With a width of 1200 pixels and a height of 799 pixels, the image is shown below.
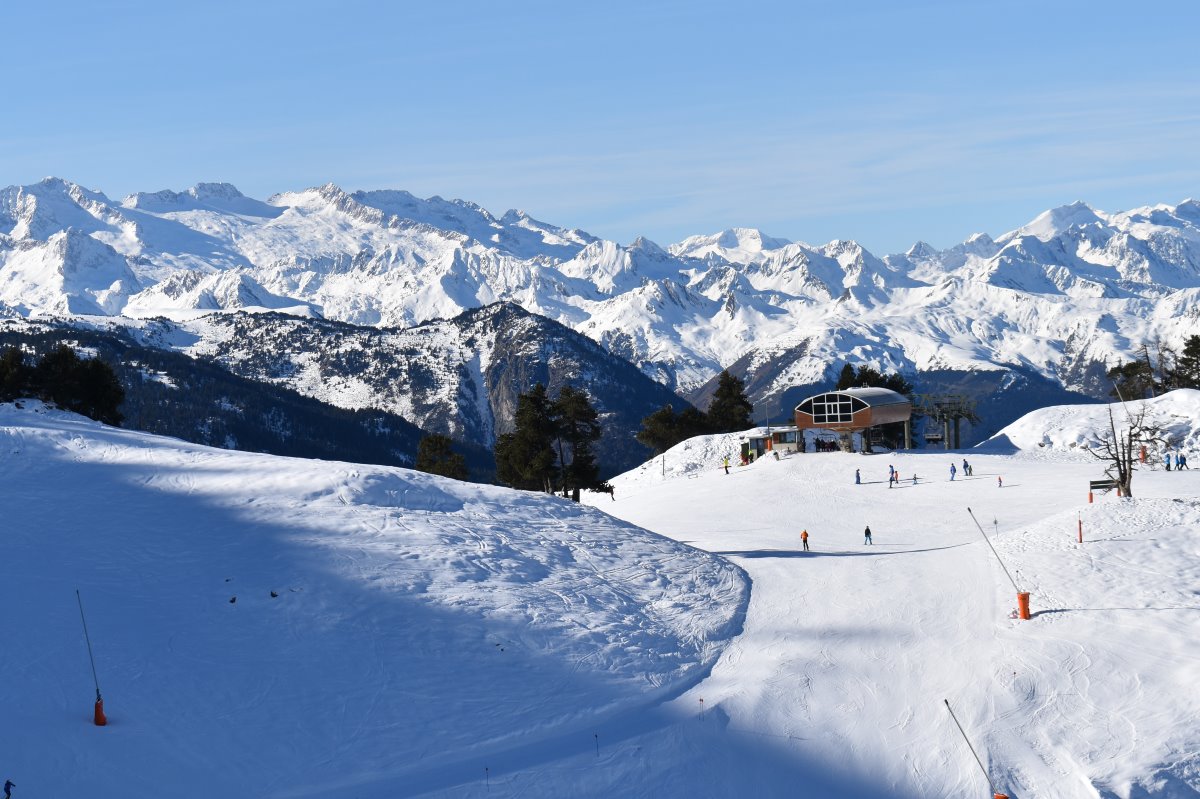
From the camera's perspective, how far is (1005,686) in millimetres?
35219

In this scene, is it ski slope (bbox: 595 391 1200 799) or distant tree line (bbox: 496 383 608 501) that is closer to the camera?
ski slope (bbox: 595 391 1200 799)

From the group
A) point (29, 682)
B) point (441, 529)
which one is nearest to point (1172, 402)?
point (441, 529)

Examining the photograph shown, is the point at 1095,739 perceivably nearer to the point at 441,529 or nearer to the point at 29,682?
the point at 441,529

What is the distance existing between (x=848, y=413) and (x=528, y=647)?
72.0 metres

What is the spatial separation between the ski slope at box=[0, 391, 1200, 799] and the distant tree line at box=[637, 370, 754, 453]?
7618cm

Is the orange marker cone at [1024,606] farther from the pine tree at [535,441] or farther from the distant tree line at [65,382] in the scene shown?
the distant tree line at [65,382]

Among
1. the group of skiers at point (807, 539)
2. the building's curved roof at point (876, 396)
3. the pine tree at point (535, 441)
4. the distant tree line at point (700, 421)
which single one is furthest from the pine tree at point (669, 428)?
the group of skiers at point (807, 539)

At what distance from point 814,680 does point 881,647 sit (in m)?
3.74

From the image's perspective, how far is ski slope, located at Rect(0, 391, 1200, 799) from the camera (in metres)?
30.6

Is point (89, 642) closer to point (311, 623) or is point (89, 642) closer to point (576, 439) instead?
point (311, 623)

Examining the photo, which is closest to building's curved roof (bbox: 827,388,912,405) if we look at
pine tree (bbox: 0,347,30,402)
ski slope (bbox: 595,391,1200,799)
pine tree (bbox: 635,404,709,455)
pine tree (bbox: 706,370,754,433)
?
pine tree (bbox: 706,370,754,433)

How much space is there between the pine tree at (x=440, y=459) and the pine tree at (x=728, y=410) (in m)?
44.8

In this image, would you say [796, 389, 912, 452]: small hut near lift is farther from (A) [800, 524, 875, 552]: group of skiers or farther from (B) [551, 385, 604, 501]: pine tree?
(A) [800, 524, 875, 552]: group of skiers

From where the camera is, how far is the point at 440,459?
94.7m
